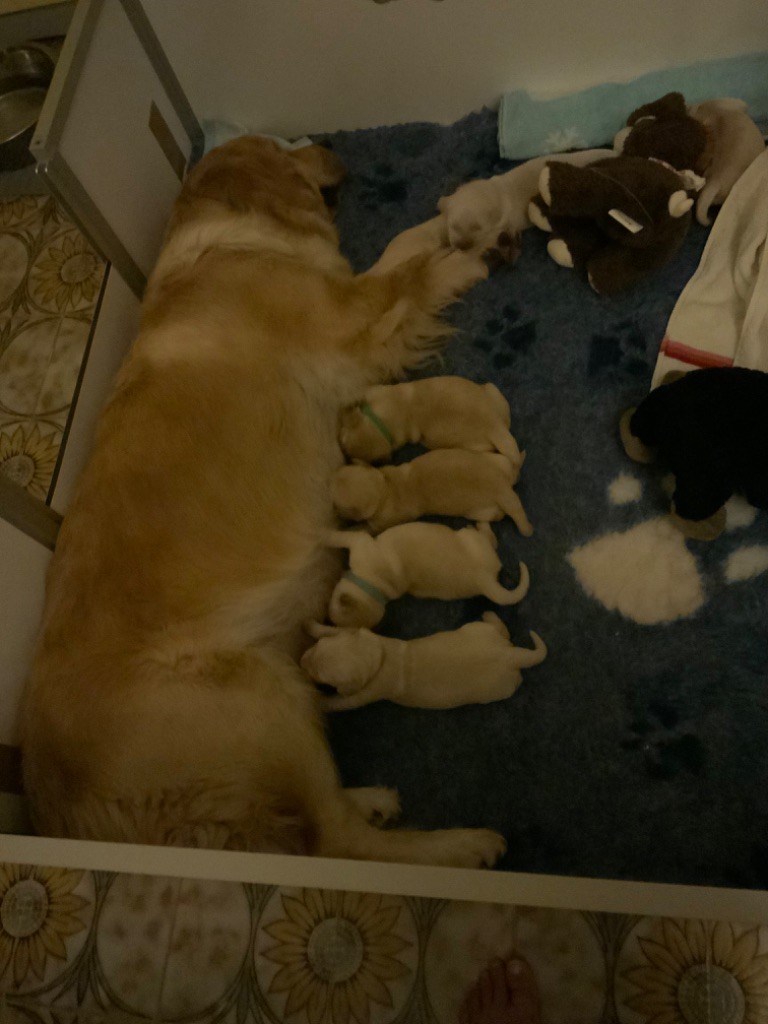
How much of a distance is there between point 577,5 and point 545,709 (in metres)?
1.89

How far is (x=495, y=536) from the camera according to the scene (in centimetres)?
174

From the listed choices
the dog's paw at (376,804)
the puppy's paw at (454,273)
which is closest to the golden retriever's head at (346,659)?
the dog's paw at (376,804)

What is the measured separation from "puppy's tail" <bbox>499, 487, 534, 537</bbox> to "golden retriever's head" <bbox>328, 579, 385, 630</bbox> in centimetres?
37

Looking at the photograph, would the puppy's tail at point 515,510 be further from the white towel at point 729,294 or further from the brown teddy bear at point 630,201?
the brown teddy bear at point 630,201

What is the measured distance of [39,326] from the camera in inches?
88.6

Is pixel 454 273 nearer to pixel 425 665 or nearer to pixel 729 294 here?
pixel 729 294

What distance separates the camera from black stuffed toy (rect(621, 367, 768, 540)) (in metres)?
1.54

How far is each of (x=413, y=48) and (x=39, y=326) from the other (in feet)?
4.66

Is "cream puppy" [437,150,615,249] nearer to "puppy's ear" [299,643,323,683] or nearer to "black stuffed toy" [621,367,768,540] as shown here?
"black stuffed toy" [621,367,768,540]

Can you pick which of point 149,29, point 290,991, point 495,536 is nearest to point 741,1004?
point 290,991

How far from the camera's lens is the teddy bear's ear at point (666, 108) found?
6.43ft

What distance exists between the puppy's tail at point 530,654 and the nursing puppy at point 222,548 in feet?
1.17

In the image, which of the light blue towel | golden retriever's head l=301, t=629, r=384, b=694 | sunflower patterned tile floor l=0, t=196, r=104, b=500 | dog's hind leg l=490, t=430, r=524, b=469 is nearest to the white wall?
the light blue towel

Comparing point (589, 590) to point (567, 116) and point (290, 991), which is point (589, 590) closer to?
point (290, 991)
